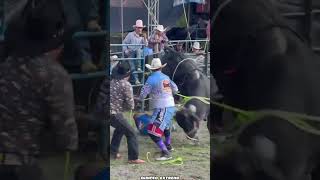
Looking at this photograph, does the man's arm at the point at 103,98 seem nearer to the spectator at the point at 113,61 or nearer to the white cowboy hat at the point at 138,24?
the spectator at the point at 113,61

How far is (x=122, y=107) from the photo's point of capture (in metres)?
2.94

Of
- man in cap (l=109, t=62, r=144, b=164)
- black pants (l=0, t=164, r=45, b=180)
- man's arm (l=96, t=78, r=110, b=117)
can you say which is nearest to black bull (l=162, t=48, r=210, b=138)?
man in cap (l=109, t=62, r=144, b=164)

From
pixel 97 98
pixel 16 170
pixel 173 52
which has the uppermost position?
pixel 173 52

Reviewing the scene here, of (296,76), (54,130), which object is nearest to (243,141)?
(296,76)

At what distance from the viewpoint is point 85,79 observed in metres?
3.01

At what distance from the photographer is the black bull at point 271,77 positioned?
2.95 m

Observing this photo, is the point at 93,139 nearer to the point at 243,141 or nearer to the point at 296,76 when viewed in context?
the point at 243,141

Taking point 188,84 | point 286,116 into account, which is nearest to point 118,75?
point 188,84

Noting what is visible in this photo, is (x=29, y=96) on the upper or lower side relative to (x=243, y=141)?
upper

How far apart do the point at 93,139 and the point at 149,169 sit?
0.38 m

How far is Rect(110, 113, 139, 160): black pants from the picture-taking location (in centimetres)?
291

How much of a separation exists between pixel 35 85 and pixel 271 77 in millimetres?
1352

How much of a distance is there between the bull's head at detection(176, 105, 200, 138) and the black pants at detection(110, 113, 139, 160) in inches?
10.6

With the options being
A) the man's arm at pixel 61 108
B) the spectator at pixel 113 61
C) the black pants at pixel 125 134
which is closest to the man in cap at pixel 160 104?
the black pants at pixel 125 134
